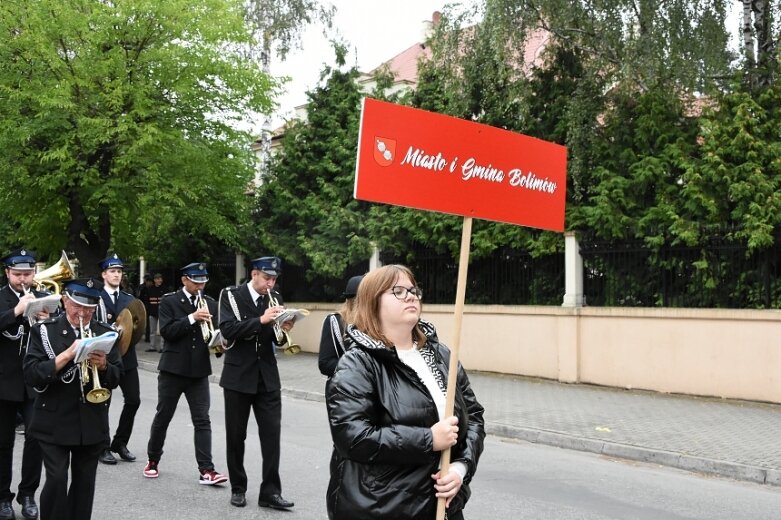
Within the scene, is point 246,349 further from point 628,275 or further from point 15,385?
point 628,275

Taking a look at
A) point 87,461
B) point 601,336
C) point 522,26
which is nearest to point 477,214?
point 87,461

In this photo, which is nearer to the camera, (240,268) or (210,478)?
(210,478)

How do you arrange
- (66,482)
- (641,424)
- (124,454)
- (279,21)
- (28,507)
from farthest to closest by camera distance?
(279,21)
(641,424)
(124,454)
(28,507)
(66,482)

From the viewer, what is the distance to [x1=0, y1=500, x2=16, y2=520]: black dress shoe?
20.0ft

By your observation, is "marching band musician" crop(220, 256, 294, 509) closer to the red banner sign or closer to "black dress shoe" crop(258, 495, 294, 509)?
"black dress shoe" crop(258, 495, 294, 509)

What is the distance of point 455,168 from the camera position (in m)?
3.70

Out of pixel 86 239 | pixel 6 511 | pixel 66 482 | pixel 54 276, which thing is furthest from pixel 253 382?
pixel 86 239

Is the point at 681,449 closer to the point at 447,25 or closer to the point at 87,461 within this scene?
the point at 87,461

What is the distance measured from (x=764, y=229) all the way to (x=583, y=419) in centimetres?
409

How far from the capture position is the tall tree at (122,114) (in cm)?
1869

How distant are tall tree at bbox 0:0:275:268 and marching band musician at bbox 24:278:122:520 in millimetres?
13949

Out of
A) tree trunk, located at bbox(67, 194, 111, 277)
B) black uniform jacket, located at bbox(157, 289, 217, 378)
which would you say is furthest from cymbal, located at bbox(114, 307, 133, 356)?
tree trunk, located at bbox(67, 194, 111, 277)

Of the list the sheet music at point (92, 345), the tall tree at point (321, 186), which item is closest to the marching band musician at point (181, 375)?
the sheet music at point (92, 345)

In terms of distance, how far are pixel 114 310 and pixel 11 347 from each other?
5.46ft
